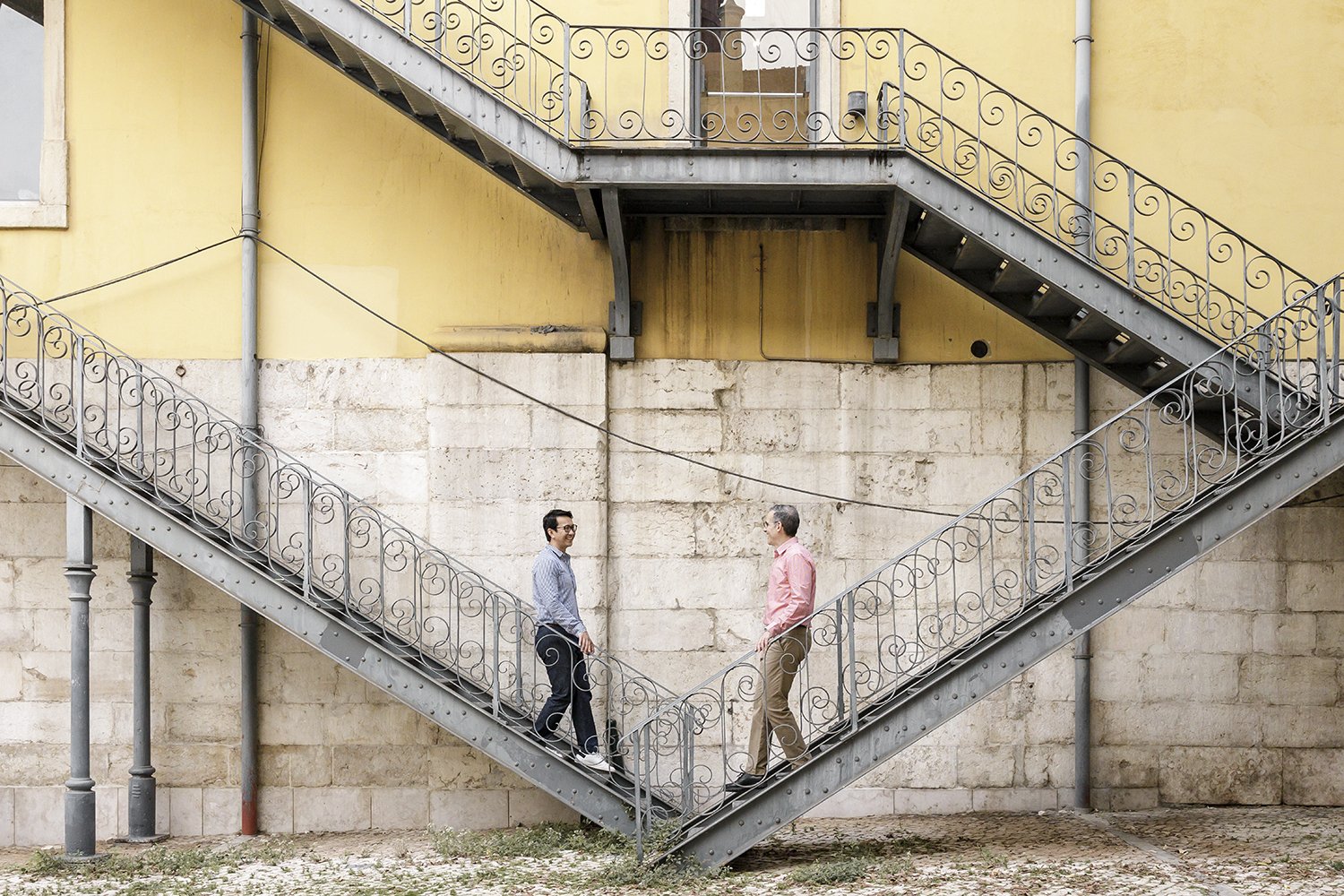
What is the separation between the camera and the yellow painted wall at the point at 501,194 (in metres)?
9.72

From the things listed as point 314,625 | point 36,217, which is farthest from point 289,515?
point 36,217

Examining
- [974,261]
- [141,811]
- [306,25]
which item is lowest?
[141,811]

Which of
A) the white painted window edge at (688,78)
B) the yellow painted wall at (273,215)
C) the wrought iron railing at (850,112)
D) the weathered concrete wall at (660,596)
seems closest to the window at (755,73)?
the wrought iron railing at (850,112)

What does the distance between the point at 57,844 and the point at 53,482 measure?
2.74 m

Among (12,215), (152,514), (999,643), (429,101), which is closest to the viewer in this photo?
(999,643)

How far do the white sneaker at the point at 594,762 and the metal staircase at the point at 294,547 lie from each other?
0.16 ft

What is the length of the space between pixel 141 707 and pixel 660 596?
146 inches

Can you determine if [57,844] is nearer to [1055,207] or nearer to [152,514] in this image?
[152,514]

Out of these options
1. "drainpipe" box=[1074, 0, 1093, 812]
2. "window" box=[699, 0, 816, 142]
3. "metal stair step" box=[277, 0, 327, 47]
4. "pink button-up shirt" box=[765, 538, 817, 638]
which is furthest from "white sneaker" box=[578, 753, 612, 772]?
"metal stair step" box=[277, 0, 327, 47]

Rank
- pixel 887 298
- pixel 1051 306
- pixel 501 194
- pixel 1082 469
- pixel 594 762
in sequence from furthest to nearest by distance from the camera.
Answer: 1. pixel 501 194
2. pixel 887 298
3. pixel 1082 469
4. pixel 1051 306
5. pixel 594 762

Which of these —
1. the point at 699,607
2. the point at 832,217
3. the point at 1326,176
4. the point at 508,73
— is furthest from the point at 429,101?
the point at 1326,176

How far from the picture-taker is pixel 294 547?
31.2 feet

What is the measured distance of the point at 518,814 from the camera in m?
9.50

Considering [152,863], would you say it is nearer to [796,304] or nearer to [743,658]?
[743,658]
